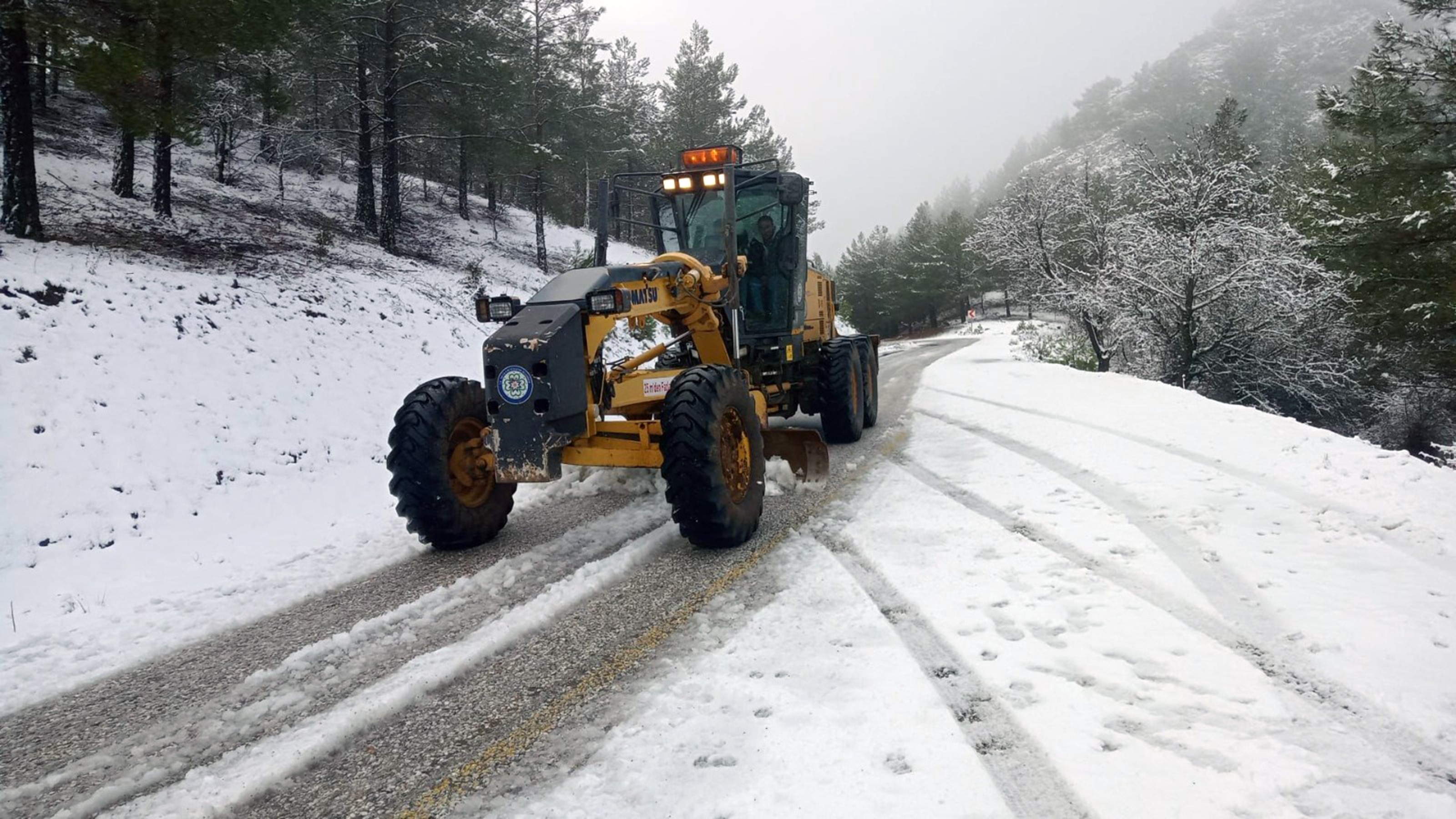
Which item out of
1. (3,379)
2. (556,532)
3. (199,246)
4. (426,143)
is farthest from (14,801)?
(426,143)

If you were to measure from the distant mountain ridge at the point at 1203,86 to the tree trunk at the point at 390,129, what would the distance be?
15792cm

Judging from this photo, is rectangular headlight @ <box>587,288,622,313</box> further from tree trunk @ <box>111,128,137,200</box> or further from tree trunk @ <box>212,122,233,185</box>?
tree trunk @ <box>212,122,233,185</box>

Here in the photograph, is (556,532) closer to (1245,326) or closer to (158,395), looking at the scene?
(158,395)

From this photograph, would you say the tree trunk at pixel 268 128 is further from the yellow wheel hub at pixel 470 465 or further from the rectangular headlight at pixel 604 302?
the rectangular headlight at pixel 604 302

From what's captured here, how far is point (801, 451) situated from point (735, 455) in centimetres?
265

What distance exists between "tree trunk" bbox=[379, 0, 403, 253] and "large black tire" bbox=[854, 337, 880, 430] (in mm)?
11429

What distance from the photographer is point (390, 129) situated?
53.3 feet

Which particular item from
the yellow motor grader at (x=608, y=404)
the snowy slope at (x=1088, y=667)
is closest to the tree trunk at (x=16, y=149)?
the yellow motor grader at (x=608, y=404)

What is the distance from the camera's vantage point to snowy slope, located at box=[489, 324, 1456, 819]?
2.24m

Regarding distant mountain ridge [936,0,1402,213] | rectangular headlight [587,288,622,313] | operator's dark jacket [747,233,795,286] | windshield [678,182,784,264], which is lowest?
rectangular headlight [587,288,622,313]

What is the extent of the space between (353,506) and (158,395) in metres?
2.26

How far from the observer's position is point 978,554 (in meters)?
4.34

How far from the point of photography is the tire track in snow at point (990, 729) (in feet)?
7.12

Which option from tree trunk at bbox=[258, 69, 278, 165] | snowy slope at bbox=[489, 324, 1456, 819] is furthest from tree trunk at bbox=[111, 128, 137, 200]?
snowy slope at bbox=[489, 324, 1456, 819]
